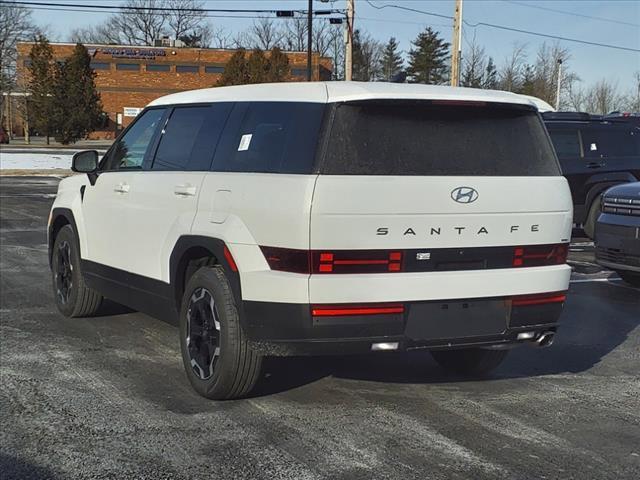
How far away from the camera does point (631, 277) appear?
891cm

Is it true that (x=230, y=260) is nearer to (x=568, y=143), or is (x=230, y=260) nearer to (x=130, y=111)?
(x=568, y=143)

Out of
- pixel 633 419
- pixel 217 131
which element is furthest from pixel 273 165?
pixel 633 419

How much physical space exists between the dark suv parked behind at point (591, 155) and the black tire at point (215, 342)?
9.07 m

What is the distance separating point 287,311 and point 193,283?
905mm

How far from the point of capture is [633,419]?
4477mm

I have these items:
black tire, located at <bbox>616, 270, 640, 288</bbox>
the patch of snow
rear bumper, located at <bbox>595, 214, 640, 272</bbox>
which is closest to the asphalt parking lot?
rear bumper, located at <bbox>595, 214, 640, 272</bbox>

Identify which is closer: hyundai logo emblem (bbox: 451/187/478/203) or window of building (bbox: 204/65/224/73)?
hyundai logo emblem (bbox: 451/187/478/203)

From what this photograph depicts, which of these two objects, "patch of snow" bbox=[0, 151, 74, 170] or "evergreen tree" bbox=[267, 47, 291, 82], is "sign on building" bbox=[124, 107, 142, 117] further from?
"patch of snow" bbox=[0, 151, 74, 170]

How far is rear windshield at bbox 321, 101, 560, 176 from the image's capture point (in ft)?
13.2

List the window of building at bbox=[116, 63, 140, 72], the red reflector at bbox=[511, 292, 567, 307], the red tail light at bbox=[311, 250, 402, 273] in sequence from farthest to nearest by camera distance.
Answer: the window of building at bbox=[116, 63, 140, 72]
the red reflector at bbox=[511, 292, 567, 307]
the red tail light at bbox=[311, 250, 402, 273]

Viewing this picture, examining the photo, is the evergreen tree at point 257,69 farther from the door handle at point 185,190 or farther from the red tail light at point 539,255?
the red tail light at point 539,255

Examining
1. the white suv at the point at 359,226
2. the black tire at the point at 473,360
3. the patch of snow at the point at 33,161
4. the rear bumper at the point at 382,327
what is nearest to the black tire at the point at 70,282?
the white suv at the point at 359,226

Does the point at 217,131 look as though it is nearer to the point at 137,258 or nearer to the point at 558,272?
the point at 137,258

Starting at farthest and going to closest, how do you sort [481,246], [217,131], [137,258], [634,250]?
[634,250]
[137,258]
[217,131]
[481,246]
